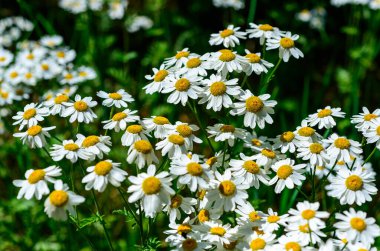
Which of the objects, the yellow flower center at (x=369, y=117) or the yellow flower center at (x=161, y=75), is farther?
the yellow flower center at (x=161, y=75)

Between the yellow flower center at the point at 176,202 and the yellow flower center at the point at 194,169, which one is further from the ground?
the yellow flower center at the point at 194,169

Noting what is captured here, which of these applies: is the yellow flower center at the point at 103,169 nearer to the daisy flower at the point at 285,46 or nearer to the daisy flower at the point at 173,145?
the daisy flower at the point at 173,145

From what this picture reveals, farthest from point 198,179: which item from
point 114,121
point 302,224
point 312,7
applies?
point 312,7

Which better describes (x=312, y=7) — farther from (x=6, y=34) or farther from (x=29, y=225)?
(x=29, y=225)

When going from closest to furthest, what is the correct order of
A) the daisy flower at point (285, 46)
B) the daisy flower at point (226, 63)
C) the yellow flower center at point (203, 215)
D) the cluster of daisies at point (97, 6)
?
the yellow flower center at point (203, 215) → the daisy flower at point (226, 63) → the daisy flower at point (285, 46) → the cluster of daisies at point (97, 6)

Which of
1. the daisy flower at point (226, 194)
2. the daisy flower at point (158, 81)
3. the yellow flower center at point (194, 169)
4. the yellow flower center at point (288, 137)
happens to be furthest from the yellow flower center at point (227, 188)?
the daisy flower at point (158, 81)

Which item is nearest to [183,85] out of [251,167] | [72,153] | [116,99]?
[116,99]

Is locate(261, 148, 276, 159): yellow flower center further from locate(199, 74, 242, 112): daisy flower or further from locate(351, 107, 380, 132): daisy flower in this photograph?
locate(351, 107, 380, 132): daisy flower
